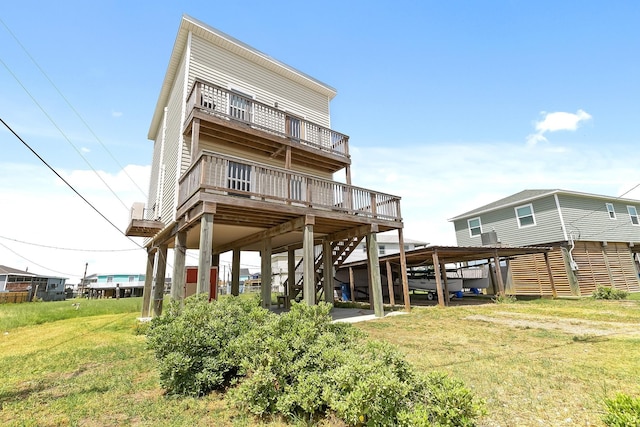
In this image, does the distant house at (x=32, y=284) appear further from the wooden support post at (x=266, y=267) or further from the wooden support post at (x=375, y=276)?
the wooden support post at (x=375, y=276)

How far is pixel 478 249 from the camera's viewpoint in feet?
46.2

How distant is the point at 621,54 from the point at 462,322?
12.6 metres

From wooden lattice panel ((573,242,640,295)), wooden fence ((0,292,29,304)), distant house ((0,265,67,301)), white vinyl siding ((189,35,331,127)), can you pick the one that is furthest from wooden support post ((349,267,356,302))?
distant house ((0,265,67,301))

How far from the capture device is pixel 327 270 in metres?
12.6

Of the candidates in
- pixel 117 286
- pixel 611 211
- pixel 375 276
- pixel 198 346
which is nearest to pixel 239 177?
pixel 375 276

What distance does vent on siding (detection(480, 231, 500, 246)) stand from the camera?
20.8 meters

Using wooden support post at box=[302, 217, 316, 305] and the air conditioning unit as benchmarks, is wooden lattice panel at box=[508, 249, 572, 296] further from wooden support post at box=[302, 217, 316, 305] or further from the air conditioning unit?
the air conditioning unit

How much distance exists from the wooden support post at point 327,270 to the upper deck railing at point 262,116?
441 centimetres

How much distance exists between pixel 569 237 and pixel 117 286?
5901 cm

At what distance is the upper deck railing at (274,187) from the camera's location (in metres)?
7.39

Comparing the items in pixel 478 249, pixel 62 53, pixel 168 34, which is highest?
pixel 168 34

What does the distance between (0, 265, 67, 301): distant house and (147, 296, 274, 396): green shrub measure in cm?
4302

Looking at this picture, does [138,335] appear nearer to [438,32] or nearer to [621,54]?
[438,32]

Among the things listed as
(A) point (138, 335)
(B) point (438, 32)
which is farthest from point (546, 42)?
(A) point (138, 335)
